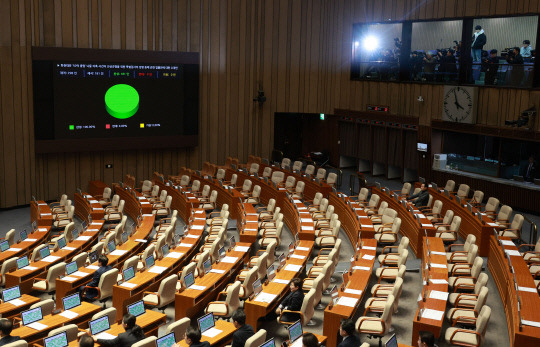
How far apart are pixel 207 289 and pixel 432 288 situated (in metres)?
3.46

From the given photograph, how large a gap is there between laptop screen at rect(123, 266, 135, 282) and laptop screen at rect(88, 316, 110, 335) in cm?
207

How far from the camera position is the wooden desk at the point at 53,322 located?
26.9 feet

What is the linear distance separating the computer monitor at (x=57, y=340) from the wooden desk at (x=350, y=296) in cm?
335

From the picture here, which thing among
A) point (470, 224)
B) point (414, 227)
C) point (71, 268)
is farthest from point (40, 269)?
point (470, 224)

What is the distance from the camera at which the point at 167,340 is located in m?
7.40

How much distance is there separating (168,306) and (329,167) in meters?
14.2

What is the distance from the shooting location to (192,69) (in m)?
20.8

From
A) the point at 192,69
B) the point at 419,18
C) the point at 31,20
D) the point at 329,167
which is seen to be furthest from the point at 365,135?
the point at 31,20

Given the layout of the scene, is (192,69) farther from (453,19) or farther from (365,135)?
(453,19)

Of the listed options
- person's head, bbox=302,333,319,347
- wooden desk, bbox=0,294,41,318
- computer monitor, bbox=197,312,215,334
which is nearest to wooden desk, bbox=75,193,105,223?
wooden desk, bbox=0,294,41,318

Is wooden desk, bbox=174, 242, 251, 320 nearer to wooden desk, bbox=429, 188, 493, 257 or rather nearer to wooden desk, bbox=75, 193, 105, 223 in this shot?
wooden desk, bbox=429, 188, 493, 257

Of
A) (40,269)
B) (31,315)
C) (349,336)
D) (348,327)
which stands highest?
(348,327)

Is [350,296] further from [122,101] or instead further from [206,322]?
[122,101]

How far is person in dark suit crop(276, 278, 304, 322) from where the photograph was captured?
8.91 m
